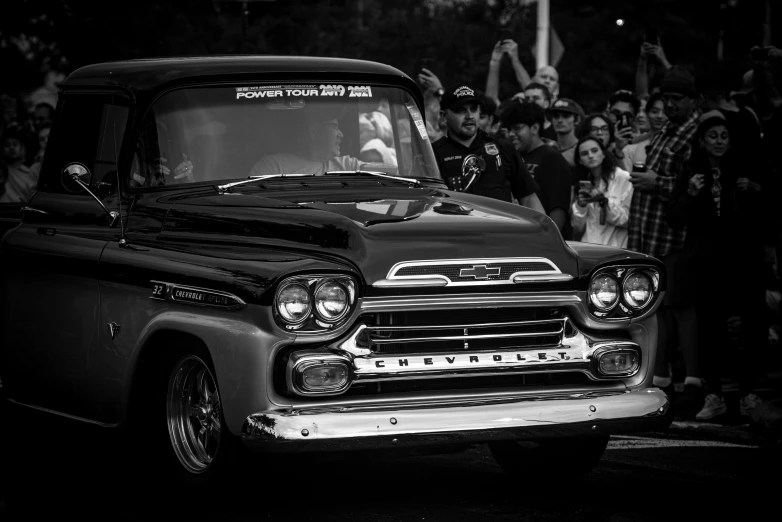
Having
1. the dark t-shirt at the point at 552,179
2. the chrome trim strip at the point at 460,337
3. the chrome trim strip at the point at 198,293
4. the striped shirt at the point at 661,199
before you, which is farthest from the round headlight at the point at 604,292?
the dark t-shirt at the point at 552,179

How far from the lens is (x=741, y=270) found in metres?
11.2

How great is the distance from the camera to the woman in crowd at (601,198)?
12.4m

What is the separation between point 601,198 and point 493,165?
1.84 metres

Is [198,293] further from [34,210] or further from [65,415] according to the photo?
[34,210]

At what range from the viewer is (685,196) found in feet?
36.9

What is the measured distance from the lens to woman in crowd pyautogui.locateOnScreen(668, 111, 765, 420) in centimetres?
1112

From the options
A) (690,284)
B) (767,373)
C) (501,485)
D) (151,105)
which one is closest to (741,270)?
(690,284)

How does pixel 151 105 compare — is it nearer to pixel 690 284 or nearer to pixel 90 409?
pixel 90 409

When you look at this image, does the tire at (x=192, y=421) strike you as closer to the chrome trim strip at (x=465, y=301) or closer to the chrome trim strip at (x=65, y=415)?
the chrome trim strip at (x=65, y=415)

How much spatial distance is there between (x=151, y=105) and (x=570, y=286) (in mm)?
2418

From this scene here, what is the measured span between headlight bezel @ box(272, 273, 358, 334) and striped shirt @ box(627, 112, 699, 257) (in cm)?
535

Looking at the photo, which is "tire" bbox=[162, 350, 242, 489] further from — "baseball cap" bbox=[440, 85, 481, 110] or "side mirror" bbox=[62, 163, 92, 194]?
"baseball cap" bbox=[440, 85, 481, 110]

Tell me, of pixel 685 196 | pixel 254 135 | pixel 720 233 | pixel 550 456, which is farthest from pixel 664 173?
pixel 254 135

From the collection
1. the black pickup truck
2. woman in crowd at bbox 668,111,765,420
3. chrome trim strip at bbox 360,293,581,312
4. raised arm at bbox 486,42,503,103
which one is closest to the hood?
the black pickup truck
